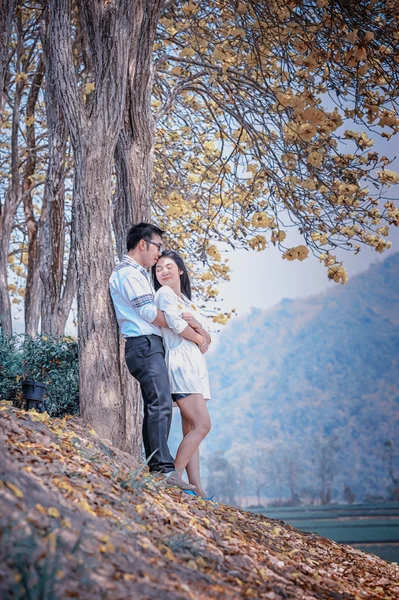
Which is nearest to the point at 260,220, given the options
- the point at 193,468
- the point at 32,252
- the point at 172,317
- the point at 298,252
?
the point at 298,252

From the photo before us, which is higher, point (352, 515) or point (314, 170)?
point (314, 170)

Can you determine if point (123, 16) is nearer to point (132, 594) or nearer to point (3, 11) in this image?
point (3, 11)

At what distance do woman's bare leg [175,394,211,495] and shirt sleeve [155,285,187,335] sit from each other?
47 cm

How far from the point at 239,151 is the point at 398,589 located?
396cm

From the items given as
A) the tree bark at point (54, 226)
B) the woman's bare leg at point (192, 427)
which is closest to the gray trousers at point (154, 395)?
the woman's bare leg at point (192, 427)

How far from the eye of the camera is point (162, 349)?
3924 mm

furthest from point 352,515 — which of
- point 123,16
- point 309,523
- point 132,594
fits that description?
point 132,594

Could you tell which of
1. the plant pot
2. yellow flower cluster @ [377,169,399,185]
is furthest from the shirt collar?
yellow flower cluster @ [377,169,399,185]

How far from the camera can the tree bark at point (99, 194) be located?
4.07 metres

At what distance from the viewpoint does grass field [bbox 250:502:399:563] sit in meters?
9.45

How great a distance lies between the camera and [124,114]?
4797mm

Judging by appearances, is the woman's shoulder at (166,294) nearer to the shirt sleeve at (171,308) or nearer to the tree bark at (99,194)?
the shirt sleeve at (171,308)

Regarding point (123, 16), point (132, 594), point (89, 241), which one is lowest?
point (132, 594)

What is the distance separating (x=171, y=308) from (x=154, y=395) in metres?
0.56
